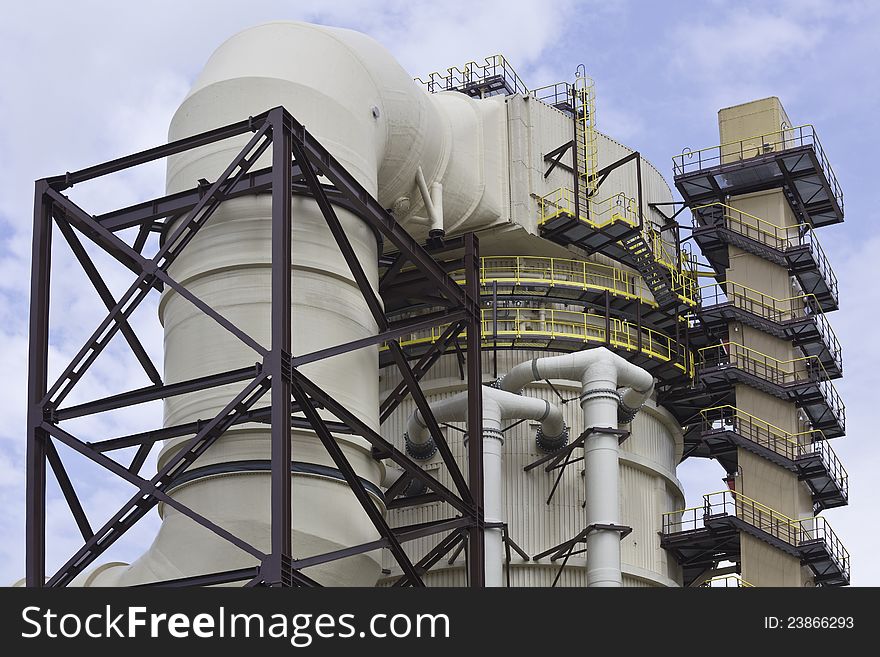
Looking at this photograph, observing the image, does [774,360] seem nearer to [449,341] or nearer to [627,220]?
[627,220]

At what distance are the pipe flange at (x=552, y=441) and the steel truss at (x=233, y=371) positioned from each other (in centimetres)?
602

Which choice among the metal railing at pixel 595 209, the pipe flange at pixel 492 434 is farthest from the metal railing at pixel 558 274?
the pipe flange at pixel 492 434

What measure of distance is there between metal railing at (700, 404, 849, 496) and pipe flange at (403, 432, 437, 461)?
25.8 feet

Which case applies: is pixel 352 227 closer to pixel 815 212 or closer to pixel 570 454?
pixel 570 454

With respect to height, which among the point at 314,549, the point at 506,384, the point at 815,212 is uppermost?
the point at 815,212

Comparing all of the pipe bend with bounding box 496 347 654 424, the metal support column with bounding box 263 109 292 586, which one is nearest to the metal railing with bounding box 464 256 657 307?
the pipe bend with bounding box 496 347 654 424

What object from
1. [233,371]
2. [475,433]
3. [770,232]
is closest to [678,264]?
[770,232]

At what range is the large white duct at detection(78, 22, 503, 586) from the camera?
30.4 metres

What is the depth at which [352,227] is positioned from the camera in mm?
33062

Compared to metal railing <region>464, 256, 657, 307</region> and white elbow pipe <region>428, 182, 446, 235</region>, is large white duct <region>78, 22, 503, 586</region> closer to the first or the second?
white elbow pipe <region>428, 182, 446, 235</region>

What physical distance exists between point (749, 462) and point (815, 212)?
25.4 ft

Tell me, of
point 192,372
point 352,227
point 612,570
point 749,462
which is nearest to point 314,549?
point 192,372

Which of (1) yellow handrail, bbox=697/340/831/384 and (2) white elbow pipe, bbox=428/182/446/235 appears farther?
(1) yellow handrail, bbox=697/340/831/384

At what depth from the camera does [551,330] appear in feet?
138
